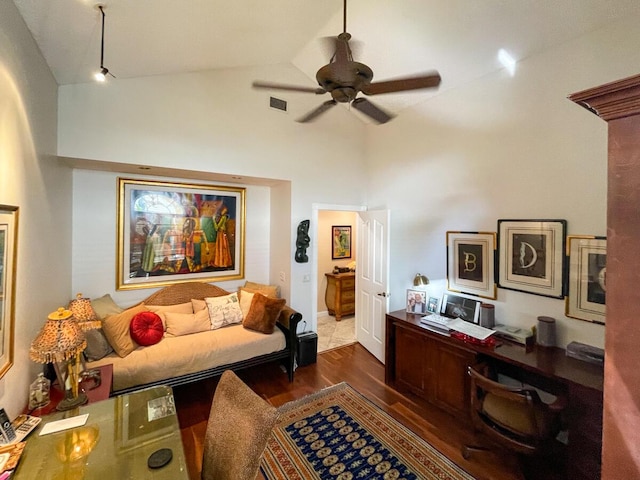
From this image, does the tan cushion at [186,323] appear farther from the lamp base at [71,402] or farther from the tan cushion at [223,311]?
the lamp base at [71,402]

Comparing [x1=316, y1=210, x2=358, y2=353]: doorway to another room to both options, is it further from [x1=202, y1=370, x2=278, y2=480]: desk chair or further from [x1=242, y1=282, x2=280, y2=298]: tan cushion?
[x1=202, y1=370, x2=278, y2=480]: desk chair

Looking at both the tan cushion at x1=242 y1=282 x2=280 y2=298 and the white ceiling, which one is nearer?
the white ceiling

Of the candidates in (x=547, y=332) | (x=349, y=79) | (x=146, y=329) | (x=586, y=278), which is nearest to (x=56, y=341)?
(x=146, y=329)

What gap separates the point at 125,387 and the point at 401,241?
326cm

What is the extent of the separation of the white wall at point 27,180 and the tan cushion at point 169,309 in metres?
0.89

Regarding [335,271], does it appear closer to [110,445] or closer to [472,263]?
[472,263]

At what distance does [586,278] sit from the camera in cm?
214

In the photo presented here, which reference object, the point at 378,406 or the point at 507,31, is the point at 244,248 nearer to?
the point at 378,406

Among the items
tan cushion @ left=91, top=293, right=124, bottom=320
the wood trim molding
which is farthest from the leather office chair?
tan cushion @ left=91, top=293, right=124, bottom=320

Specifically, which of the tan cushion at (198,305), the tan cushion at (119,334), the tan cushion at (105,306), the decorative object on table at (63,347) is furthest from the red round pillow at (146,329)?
the decorative object on table at (63,347)

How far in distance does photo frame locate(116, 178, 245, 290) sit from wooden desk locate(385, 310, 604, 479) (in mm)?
2309

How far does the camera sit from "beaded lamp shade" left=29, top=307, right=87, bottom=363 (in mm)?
1565

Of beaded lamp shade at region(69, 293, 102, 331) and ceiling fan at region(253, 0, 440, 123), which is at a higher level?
ceiling fan at region(253, 0, 440, 123)

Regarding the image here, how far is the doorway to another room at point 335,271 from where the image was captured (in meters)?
5.30
